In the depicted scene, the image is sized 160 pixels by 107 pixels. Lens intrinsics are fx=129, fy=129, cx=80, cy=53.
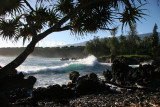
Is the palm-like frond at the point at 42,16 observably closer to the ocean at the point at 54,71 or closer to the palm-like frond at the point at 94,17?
the palm-like frond at the point at 94,17

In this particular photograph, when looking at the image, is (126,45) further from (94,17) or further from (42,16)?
(42,16)

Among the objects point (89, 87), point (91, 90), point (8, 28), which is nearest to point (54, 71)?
point (89, 87)

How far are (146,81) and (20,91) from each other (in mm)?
7275

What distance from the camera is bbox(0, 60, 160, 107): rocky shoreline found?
4372 mm

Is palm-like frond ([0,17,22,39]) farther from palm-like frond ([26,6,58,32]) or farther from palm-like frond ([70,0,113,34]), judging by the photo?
palm-like frond ([70,0,113,34])

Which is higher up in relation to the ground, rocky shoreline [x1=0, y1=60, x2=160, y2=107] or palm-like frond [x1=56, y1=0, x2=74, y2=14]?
palm-like frond [x1=56, y1=0, x2=74, y2=14]

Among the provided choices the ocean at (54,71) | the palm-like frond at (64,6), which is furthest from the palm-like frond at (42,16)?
the ocean at (54,71)

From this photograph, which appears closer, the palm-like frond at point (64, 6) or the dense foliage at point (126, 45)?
the palm-like frond at point (64, 6)

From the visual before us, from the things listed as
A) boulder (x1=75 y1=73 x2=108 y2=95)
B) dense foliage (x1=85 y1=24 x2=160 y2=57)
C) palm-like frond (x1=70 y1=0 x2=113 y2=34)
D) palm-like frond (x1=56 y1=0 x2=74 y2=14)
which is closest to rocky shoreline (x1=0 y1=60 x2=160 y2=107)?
boulder (x1=75 y1=73 x2=108 y2=95)

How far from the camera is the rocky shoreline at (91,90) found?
4.37 m

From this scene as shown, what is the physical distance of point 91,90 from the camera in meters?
6.34

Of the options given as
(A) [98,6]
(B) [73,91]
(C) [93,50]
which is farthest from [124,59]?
(A) [98,6]

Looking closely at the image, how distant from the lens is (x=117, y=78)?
32.4 feet

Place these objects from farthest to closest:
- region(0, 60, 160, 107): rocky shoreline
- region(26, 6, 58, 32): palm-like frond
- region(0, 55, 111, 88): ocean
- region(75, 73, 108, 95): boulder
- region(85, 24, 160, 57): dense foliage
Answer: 1. region(85, 24, 160, 57): dense foliage
2. region(0, 55, 111, 88): ocean
3. region(75, 73, 108, 95): boulder
4. region(0, 60, 160, 107): rocky shoreline
5. region(26, 6, 58, 32): palm-like frond
